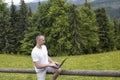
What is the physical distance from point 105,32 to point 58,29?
1432 centimetres

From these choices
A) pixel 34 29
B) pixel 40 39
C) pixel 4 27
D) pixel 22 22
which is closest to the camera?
pixel 40 39

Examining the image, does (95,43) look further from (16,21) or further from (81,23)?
(16,21)

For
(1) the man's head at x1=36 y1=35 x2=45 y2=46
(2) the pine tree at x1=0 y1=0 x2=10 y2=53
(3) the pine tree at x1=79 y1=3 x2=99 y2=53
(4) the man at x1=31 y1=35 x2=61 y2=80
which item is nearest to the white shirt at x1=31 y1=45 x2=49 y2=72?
(4) the man at x1=31 y1=35 x2=61 y2=80

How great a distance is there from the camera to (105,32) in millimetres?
71250

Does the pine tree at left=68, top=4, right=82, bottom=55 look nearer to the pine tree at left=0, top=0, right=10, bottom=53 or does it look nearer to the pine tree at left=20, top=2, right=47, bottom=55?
the pine tree at left=20, top=2, right=47, bottom=55

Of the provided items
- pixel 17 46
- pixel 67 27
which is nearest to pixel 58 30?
pixel 67 27

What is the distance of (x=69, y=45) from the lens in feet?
195

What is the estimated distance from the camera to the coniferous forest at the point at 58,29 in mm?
61062

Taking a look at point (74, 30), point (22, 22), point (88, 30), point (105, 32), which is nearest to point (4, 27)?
→ point (22, 22)

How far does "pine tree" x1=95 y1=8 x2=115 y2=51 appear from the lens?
232 feet

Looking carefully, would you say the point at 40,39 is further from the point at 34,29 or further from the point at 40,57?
the point at 34,29

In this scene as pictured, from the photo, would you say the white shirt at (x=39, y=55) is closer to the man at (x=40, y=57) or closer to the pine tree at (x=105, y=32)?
the man at (x=40, y=57)

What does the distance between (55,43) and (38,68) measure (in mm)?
51095

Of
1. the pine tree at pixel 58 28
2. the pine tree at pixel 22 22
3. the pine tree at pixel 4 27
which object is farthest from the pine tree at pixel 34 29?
the pine tree at pixel 22 22
